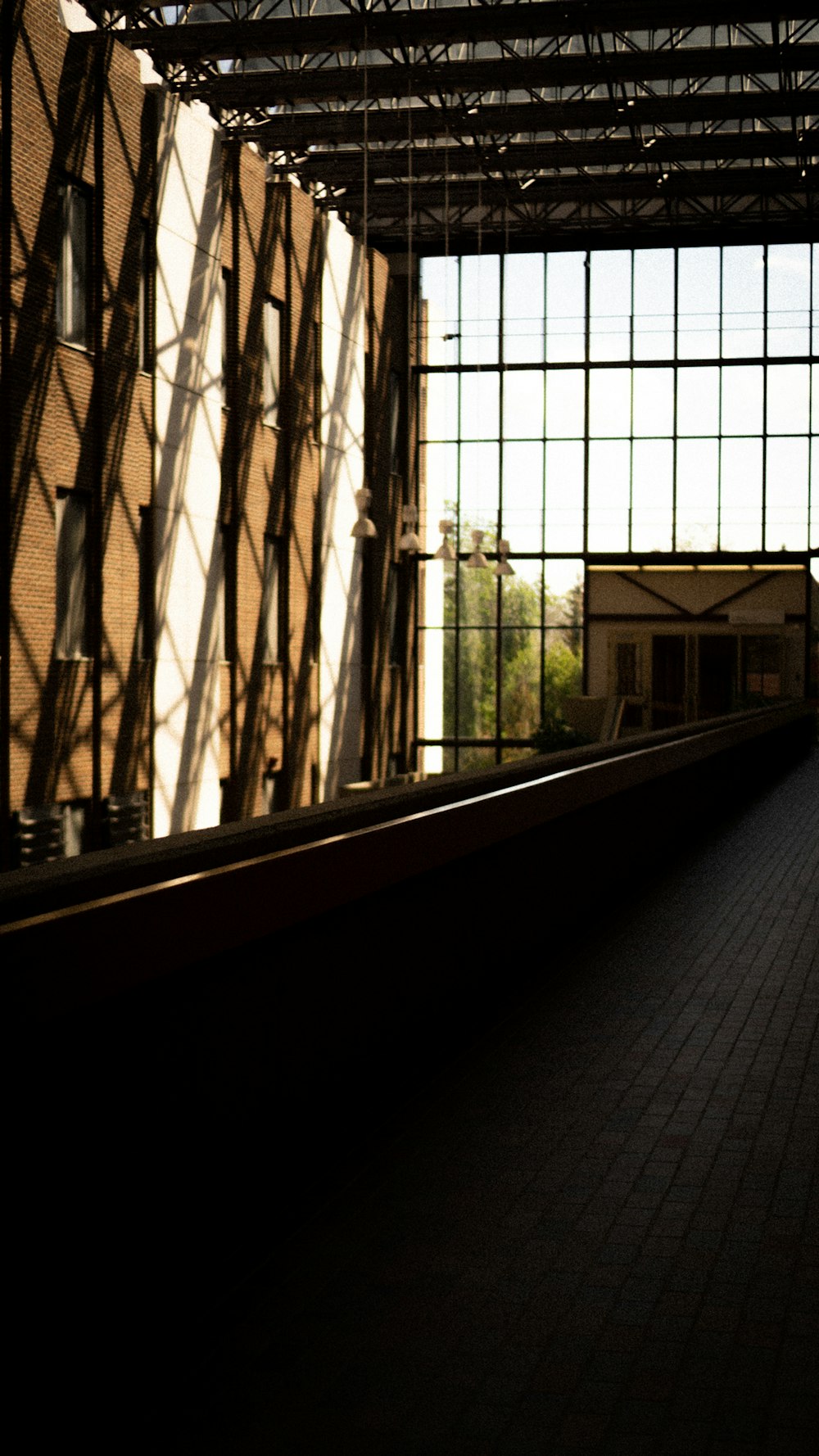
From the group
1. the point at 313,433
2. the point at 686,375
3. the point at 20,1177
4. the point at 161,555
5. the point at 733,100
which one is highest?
the point at 733,100

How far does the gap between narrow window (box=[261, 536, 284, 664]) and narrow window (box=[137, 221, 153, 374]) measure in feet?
19.7

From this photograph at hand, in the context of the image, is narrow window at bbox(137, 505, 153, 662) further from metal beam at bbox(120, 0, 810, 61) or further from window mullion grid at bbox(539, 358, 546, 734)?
window mullion grid at bbox(539, 358, 546, 734)

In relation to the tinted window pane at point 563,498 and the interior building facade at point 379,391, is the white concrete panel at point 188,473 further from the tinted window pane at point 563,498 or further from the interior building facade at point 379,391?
the tinted window pane at point 563,498

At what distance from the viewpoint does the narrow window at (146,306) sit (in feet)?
73.0

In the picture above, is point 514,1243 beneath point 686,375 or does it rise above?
beneath

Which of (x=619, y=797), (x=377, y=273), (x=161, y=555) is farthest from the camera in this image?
(x=377, y=273)

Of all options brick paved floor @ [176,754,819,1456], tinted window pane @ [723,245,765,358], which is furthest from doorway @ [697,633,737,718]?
brick paved floor @ [176,754,819,1456]

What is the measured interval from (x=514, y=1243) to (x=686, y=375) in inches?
1368

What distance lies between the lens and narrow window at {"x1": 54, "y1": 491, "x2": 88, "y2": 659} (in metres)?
20.0

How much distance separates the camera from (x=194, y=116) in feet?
78.0

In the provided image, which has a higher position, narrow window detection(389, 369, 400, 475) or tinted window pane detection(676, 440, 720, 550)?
narrow window detection(389, 369, 400, 475)

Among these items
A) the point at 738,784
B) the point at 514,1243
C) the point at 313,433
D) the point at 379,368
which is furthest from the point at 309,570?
the point at 514,1243

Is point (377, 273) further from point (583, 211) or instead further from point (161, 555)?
point (161, 555)

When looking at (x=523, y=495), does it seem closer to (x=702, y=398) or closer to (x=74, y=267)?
(x=702, y=398)
